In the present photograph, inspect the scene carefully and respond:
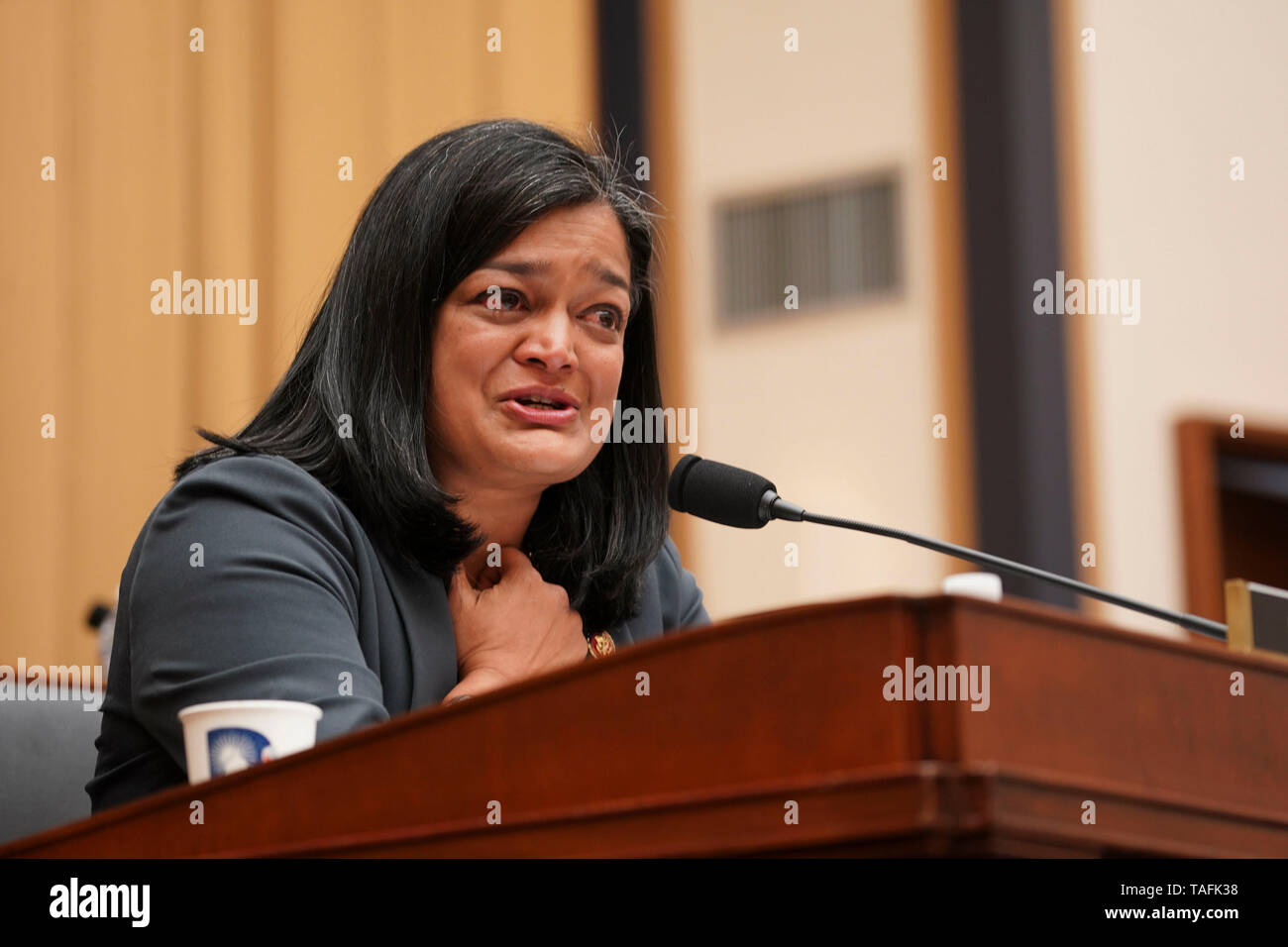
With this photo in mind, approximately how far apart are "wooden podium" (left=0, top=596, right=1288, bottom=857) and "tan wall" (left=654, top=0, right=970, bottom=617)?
2884 mm

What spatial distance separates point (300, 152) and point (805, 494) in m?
1.42

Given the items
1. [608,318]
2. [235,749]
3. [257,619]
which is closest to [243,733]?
[235,749]

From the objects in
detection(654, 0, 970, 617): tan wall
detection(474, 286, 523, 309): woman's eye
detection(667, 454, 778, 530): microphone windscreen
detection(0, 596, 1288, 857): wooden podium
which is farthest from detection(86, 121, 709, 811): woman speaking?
detection(654, 0, 970, 617): tan wall

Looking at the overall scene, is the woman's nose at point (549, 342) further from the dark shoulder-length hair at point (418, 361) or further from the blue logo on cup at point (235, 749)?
the blue logo on cup at point (235, 749)

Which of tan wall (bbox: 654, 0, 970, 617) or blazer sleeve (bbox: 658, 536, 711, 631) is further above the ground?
tan wall (bbox: 654, 0, 970, 617)

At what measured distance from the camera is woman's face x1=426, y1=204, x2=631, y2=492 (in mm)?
1429

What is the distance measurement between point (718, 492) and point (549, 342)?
0.22 metres

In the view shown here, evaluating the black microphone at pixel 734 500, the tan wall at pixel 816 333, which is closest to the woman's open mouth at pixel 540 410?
the black microphone at pixel 734 500

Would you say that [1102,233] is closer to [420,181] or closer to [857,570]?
[857,570]

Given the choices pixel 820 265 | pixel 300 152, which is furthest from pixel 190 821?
pixel 820 265

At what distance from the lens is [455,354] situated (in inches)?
56.4

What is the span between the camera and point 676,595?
173 centimetres

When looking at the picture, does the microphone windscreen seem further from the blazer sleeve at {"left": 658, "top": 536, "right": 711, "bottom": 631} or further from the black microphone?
the blazer sleeve at {"left": 658, "top": 536, "right": 711, "bottom": 631}
